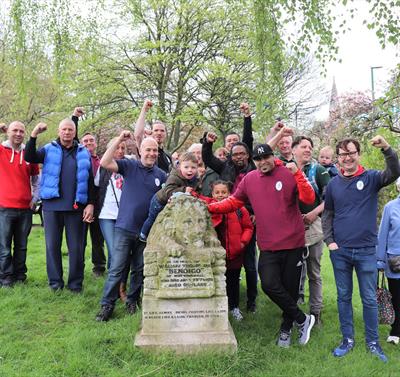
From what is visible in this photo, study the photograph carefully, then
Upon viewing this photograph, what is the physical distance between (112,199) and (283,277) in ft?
8.20

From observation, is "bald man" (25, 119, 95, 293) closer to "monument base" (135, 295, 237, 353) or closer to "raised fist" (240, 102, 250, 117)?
"monument base" (135, 295, 237, 353)

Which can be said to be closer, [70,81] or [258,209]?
[258,209]

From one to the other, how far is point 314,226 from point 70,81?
1443 centimetres

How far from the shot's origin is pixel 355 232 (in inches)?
163

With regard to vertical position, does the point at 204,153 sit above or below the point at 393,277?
above

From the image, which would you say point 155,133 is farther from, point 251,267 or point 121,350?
point 121,350

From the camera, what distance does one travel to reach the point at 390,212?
4730mm

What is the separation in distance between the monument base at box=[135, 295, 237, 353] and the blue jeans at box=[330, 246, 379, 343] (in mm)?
1197

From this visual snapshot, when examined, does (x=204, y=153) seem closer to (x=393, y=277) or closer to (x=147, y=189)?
(x=147, y=189)

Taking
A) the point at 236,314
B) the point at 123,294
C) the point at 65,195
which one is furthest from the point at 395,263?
the point at 65,195

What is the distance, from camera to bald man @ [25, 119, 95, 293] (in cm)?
569

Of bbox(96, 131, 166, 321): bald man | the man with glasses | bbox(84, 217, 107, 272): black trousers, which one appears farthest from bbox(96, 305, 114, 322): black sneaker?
the man with glasses

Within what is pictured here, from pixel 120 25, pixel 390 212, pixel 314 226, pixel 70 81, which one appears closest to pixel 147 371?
pixel 314 226

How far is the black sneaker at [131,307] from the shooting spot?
17.0ft
